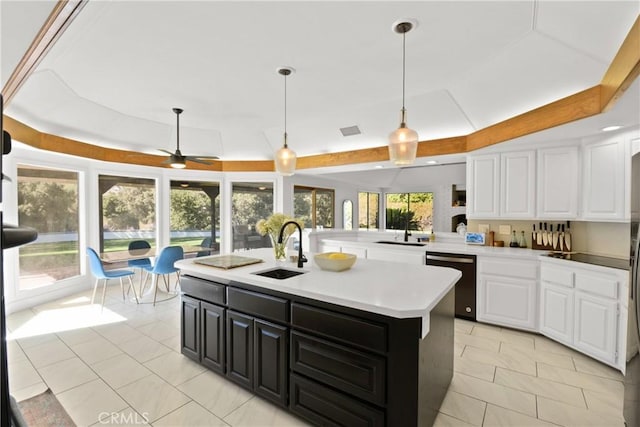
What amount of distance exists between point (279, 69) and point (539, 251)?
363cm

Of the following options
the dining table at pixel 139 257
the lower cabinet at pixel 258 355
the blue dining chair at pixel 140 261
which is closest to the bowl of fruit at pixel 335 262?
the lower cabinet at pixel 258 355

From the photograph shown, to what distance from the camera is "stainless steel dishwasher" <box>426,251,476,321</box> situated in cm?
374

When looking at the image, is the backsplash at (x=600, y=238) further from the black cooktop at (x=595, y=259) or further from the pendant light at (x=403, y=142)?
the pendant light at (x=403, y=142)

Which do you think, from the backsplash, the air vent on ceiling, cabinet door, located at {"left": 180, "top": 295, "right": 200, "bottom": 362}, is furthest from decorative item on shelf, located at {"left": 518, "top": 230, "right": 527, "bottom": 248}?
cabinet door, located at {"left": 180, "top": 295, "right": 200, "bottom": 362}

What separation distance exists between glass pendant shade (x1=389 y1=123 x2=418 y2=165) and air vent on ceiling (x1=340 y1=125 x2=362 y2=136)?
7.15 feet

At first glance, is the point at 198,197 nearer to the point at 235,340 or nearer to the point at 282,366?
the point at 235,340

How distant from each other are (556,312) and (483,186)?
1644 millimetres

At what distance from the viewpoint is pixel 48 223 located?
461cm

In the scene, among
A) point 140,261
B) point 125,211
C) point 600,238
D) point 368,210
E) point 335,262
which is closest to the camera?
point 335,262

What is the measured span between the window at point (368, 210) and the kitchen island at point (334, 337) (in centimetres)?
647

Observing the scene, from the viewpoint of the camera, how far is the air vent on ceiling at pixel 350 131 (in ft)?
14.5

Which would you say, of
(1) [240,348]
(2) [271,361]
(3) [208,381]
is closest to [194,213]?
(3) [208,381]

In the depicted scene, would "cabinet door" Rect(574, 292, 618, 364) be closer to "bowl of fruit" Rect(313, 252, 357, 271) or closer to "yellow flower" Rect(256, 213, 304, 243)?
"bowl of fruit" Rect(313, 252, 357, 271)

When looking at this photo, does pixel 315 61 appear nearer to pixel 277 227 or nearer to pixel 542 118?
pixel 277 227
